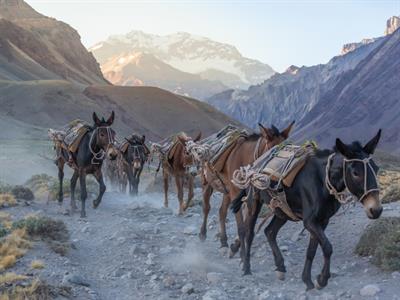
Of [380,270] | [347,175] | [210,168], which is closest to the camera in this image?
[347,175]

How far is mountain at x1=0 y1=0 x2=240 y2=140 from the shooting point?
281ft

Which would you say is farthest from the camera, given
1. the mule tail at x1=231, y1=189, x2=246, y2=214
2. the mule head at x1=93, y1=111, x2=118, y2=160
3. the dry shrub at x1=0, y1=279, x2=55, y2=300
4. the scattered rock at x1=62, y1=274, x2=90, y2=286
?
the mule head at x1=93, y1=111, x2=118, y2=160

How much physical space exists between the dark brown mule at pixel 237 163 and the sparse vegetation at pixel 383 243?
2086 mm

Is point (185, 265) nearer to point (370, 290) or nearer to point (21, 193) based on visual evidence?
point (370, 290)

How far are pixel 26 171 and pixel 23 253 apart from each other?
2199 centimetres

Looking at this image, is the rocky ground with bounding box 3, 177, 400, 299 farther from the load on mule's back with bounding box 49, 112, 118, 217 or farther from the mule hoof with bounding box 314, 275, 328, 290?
the load on mule's back with bounding box 49, 112, 118, 217

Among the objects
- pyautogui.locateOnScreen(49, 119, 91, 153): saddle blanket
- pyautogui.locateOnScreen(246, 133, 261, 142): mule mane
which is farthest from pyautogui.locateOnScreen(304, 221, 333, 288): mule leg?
pyautogui.locateOnScreen(49, 119, 91, 153): saddle blanket

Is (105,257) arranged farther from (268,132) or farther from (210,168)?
(268,132)

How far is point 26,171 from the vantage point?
30406mm

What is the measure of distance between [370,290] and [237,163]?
380 centimetres

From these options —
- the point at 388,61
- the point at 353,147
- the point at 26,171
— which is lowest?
the point at 26,171

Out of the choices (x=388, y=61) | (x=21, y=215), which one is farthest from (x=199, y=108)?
(x=21, y=215)

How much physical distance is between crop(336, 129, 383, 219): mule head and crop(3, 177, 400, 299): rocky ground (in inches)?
52.6

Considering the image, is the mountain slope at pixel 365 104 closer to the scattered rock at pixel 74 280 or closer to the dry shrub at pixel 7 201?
the dry shrub at pixel 7 201
